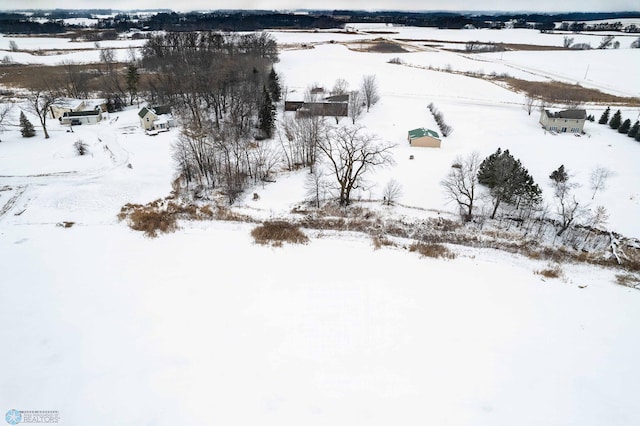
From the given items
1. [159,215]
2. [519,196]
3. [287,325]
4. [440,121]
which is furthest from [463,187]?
[440,121]

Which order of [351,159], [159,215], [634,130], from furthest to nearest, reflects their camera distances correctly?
1. [634,130]
2. [351,159]
3. [159,215]

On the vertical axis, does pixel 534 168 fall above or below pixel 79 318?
above

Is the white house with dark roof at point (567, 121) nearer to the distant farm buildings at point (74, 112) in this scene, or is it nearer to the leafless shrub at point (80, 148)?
the leafless shrub at point (80, 148)

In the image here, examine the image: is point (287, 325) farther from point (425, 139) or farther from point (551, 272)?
point (425, 139)

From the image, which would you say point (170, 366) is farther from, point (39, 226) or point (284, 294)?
point (39, 226)

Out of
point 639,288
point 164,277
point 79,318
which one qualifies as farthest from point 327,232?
point 639,288
